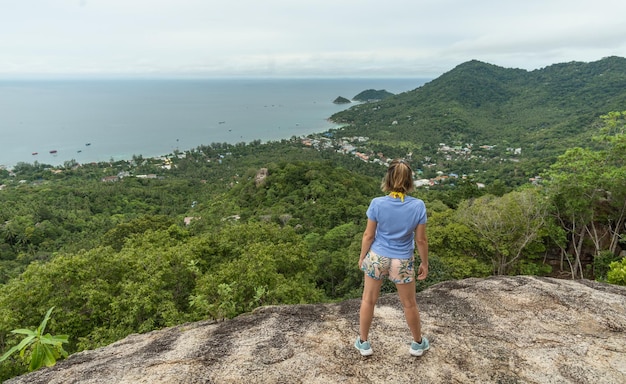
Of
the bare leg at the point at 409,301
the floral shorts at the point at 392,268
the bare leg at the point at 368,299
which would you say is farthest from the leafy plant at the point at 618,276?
the bare leg at the point at 368,299

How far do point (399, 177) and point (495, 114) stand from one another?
14161cm

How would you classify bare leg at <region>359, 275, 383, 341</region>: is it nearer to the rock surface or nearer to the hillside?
the rock surface

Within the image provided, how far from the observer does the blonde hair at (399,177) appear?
297 centimetres

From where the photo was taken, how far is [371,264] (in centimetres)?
319

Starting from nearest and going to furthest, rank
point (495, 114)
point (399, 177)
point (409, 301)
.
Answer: point (399, 177)
point (409, 301)
point (495, 114)

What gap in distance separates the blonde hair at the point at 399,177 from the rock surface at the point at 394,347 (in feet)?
6.15

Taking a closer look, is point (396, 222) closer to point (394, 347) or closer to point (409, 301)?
point (409, 301)

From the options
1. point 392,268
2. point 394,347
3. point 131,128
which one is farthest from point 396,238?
point 131,128

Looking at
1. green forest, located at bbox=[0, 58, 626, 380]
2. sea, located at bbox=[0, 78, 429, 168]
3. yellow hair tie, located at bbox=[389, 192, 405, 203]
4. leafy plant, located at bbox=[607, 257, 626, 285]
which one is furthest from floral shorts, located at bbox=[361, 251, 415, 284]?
sea, located at bbox=[0, 78, 429, 168]

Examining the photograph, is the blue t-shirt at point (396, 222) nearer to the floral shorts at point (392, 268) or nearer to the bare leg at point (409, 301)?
the floral shorts at point (392, 268)

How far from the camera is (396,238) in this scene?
10.1ft

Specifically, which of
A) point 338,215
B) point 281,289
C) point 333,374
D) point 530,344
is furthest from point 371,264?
point 338,215

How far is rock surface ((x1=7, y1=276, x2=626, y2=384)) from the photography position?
3.36 metres

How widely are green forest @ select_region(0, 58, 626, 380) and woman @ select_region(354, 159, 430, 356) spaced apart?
1169mm
